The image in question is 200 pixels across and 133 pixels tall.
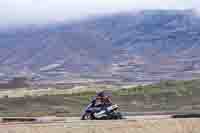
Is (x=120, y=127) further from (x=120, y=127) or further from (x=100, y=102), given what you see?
(x=100, y=102)

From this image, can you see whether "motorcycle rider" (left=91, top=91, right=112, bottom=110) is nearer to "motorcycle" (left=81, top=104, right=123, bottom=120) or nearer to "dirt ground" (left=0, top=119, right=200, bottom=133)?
"motorcycle" (left=81, top=104, right=123, bottom=120)

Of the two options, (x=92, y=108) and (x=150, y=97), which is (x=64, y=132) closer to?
(x=92, y=108)

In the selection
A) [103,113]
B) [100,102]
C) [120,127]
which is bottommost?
[120,127]

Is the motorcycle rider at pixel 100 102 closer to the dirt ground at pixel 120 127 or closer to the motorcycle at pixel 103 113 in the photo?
→ the motorcycle at pixel 103 113

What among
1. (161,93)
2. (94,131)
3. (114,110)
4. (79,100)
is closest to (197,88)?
(161,93)

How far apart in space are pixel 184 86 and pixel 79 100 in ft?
91.7

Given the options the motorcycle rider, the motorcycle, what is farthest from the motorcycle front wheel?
the motorcycle rider

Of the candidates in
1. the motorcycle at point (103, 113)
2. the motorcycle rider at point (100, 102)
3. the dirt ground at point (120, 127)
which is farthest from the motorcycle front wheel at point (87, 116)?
the dirt ground at point (120, 127)

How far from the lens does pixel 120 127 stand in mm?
40031

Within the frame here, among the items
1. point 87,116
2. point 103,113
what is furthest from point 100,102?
point 87,116

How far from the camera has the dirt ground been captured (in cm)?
3851

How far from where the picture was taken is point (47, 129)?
38.8 meters

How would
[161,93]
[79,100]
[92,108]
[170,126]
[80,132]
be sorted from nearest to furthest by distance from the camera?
[80,132] → [170,126] → [92,108] → [79,100] → [161,93]

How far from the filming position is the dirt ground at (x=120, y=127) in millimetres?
38509
